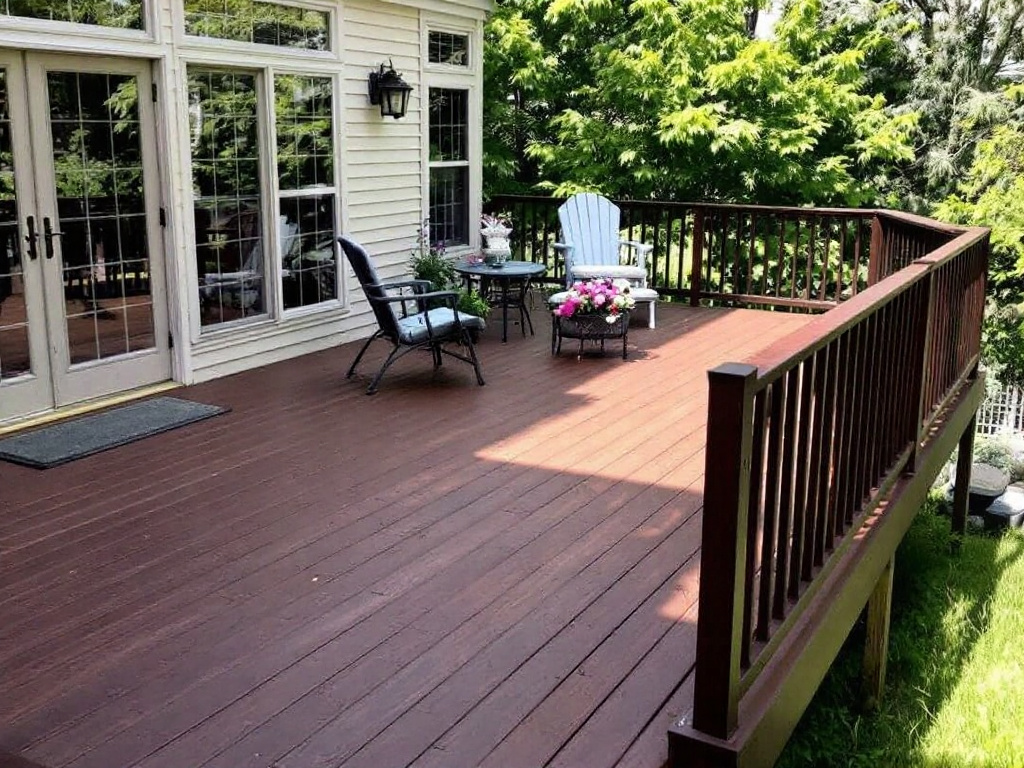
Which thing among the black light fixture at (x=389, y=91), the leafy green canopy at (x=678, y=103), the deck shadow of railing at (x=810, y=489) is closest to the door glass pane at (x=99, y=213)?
the black light fixture at (x=389, y=91)

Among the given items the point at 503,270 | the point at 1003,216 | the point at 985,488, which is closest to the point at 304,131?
the point at 503,270

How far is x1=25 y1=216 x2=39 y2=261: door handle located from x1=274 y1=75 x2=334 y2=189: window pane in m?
1.87

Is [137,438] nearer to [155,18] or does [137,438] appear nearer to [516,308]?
[155,18]

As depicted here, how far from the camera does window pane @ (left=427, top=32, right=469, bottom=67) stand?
317 inches

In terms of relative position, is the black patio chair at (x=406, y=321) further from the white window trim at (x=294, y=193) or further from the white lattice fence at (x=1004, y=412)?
the white lattice fence at (x=1004, y=412)

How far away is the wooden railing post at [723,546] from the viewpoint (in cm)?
207

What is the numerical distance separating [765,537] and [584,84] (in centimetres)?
1097

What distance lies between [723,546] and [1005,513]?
626cm

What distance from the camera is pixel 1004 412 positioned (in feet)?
50.4

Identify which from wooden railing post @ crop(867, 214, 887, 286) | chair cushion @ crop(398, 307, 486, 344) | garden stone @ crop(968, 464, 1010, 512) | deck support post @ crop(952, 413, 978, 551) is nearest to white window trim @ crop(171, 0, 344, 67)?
chair cushion @ crop(398, 307, 486, 344)

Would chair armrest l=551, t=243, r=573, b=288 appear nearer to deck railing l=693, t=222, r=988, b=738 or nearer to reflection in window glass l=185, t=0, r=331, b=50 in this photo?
reflection in window glass l=185, t=0, r=331, b=50

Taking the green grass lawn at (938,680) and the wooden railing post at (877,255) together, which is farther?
the wooden railing post at (877,255)

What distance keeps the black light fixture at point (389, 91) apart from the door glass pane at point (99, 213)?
6.99ft

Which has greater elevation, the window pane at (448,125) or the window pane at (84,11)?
the window pane at (84,11)
